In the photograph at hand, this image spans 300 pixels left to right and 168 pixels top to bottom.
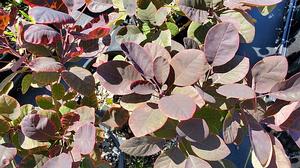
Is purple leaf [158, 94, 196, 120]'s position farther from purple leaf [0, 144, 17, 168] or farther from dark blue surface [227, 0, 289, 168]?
dark blue surface [227, 0, 289, 168]

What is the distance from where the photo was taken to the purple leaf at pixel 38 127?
2.33 feet

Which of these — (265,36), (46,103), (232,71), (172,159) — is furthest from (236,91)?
(265,36)

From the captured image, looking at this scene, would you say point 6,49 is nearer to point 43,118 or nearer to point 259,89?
point 43,118

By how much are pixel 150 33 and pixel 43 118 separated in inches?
12.0

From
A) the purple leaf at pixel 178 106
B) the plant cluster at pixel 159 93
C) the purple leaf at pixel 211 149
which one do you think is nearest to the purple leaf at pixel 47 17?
the plant cluster at pixel 159 93

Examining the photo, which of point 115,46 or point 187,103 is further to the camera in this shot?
point 115,46

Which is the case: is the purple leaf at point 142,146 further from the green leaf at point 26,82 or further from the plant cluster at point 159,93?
the green leaf at point 26,82

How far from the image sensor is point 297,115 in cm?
72

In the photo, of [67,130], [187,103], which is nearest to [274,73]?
[187,103]

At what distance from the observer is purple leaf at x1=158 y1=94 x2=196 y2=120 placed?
643mm

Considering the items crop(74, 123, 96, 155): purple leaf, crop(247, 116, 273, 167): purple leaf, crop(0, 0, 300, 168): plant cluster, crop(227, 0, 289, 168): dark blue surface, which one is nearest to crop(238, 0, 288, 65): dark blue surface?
crop(227, 0, 289, 168): dark blue surface

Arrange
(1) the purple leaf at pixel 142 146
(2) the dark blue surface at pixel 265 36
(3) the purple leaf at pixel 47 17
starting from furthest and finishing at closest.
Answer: (2) the dark blue surface at pixel 265 36
(1) the purple leaf at pixel 142 146
(3) the purple leaf at pixel 47 17

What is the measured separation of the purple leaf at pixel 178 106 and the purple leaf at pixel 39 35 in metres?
0.22

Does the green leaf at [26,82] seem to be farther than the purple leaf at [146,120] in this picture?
Yes
